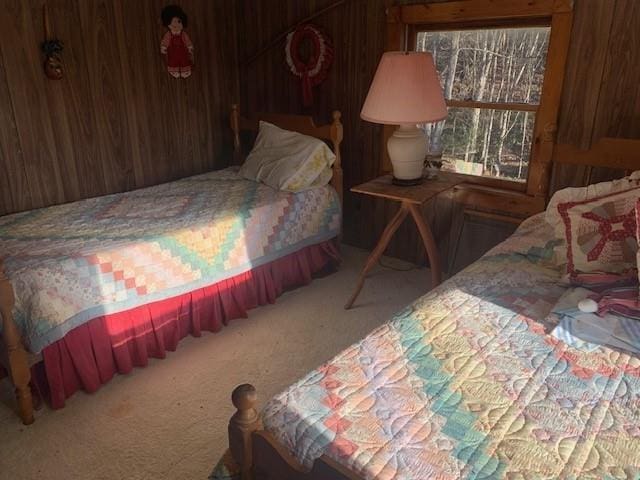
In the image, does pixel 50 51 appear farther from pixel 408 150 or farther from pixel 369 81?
pixel 408 150

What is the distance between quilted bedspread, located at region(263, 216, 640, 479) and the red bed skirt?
3.99ft

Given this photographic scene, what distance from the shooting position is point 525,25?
254 centimetres

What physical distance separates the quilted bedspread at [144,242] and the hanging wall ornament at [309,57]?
0.77 metres

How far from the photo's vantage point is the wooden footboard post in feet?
3.54

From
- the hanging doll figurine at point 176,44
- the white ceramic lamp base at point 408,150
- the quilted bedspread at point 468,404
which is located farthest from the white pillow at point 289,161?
the quilted bedspread at point 468,404

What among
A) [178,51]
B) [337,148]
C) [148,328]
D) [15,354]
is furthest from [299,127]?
[15,354]

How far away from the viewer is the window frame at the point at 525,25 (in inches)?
92.7

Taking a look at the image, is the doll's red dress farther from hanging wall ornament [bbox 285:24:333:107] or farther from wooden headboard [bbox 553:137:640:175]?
wooden headboard [bbox 553:137:640:175]

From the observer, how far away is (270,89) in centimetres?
362

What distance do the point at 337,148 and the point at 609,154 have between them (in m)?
1.50

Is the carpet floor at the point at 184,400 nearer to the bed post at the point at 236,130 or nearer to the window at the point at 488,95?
the window at the point at 488,95

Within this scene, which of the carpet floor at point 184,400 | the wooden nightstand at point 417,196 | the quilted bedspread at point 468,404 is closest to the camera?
the quilted bedspread at point 468,404

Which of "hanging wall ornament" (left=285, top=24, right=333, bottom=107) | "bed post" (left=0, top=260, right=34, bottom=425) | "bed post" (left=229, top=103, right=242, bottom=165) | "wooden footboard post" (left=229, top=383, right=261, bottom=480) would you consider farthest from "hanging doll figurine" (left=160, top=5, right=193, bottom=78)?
"wooden footboard post" (left=229, top=383, right=261, bottom=480)

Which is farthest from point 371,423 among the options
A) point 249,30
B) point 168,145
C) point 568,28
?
point 249,30
